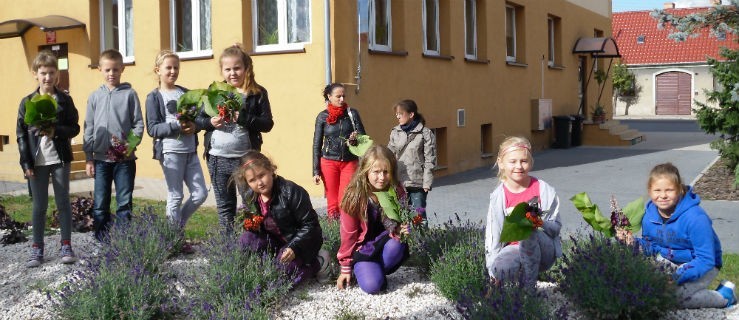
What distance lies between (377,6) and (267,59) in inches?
89.9

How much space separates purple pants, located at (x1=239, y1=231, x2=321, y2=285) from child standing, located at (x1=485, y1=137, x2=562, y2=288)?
1353 millimetres

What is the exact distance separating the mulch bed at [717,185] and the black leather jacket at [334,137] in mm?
6150

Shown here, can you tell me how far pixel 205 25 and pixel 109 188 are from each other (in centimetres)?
733

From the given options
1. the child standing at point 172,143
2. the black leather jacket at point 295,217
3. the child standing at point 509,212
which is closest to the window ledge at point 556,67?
the child standing at point 172,143

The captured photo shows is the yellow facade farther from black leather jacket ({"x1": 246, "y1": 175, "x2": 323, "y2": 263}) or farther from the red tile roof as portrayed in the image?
the red tile roof

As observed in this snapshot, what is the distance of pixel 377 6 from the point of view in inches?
532

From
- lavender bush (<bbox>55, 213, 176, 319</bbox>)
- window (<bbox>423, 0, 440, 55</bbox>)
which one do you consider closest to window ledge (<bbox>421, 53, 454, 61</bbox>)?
window (<bbox>423, 0, 440, 55</bbox>)

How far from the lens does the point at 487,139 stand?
695 inches

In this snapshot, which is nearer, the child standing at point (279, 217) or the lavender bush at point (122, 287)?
the lavender bush at point (122, 287)

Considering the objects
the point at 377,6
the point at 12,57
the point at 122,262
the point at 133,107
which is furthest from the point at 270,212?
the point at 12,57

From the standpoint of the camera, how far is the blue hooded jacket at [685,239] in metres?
4.93

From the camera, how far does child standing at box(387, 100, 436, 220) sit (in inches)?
316

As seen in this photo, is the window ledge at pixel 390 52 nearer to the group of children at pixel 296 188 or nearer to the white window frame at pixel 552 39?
the group of children at pixel 296 188

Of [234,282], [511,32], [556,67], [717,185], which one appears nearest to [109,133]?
[234,282]
